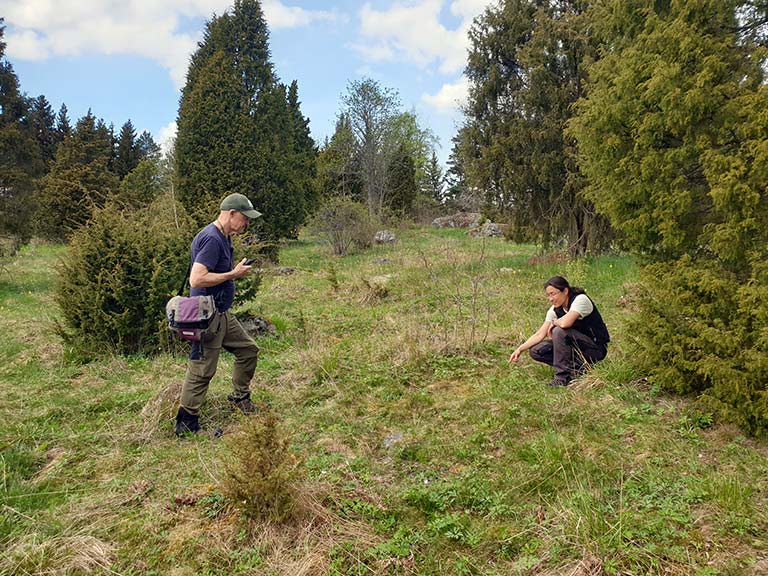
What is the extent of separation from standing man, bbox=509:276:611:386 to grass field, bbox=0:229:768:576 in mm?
189

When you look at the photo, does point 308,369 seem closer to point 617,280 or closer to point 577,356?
point 577,356

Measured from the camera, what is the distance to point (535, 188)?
13.2 m

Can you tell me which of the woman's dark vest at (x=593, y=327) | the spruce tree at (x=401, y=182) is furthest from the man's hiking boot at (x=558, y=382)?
the spruce tree at (x=401, y=182)

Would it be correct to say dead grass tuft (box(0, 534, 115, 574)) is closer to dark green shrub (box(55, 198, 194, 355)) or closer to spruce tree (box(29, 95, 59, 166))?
Answer: dark green shrub (box(55, 198, 194, 355))

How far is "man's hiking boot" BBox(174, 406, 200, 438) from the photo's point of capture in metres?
4.07

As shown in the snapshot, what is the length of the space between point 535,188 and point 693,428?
1045cm

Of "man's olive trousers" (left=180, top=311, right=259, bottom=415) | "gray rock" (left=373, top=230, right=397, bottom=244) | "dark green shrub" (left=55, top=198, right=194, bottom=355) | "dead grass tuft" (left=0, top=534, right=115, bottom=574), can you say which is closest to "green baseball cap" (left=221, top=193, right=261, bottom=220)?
"man's olive trousers" (left=180, top=311, right=259, bottom=415)

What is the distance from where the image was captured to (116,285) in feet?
20.2

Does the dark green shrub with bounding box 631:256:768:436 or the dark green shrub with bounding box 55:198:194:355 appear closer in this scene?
the dark green shrub with bounding box 631:256:768:436

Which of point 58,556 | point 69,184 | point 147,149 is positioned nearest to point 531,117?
point 58,556

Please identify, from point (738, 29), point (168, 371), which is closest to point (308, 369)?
point (168, 371)

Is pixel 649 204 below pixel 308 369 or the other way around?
the other way around

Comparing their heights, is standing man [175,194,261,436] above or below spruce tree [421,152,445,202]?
below

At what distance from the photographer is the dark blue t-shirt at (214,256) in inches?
154
